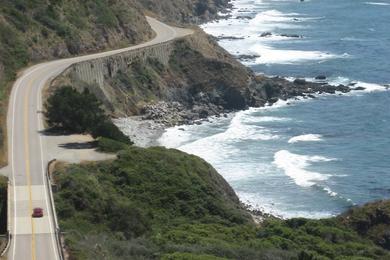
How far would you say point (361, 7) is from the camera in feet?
571

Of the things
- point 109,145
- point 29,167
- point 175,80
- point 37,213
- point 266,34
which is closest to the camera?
point 37,213

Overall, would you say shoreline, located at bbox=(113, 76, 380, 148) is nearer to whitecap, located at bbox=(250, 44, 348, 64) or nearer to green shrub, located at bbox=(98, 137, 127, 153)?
green shrub, located at bbox=(98, 137, 127, 153)

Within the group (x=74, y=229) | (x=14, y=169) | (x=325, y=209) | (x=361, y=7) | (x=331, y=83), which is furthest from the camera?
(x=361, y=7)

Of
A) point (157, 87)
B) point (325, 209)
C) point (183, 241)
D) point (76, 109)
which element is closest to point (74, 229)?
point (183, 241)

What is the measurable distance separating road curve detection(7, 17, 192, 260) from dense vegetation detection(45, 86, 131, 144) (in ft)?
5.65

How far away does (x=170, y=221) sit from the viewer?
150 ft

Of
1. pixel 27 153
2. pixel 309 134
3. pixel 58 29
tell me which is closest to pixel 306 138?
pixel 309 134

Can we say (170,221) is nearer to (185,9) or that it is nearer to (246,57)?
(246,57)

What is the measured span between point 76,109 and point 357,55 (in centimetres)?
7549

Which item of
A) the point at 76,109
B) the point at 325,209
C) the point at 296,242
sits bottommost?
the point at 325,209

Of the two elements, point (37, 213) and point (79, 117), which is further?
point (79, 117)

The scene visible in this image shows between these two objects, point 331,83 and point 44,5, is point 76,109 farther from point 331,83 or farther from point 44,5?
point 331,83

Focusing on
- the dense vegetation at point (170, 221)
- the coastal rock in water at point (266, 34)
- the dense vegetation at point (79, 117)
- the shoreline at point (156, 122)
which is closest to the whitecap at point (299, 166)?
the shoreline at point (156, 122)

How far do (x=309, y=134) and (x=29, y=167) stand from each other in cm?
4125
